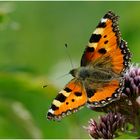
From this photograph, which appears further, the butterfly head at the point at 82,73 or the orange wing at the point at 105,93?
the butterfly head at the point at 82,73

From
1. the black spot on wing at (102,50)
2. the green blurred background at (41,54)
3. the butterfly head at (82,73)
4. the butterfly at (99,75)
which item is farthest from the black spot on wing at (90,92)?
the green blurred background at (41,54)

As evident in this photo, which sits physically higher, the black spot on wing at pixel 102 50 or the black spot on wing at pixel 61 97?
the black spot on wing at pixel 102 50

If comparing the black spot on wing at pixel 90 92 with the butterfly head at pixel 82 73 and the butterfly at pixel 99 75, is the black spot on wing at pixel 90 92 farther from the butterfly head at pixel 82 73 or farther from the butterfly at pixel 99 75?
the butterfly head at pixel 82 73

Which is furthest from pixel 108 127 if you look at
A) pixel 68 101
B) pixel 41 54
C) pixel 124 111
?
pixel 41 54

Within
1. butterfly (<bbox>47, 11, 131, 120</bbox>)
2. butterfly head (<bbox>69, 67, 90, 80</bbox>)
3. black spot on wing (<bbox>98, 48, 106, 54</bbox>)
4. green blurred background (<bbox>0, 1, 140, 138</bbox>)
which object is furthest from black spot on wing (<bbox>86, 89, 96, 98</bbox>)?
green blurred background (<bbox>0, 1, 140, 138</bbox>)

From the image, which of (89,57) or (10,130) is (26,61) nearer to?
(10,130)

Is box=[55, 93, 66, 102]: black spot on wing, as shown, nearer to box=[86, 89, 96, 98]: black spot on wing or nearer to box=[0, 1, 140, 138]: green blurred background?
box=[86, 89, 96, 98]: black spot on wing
